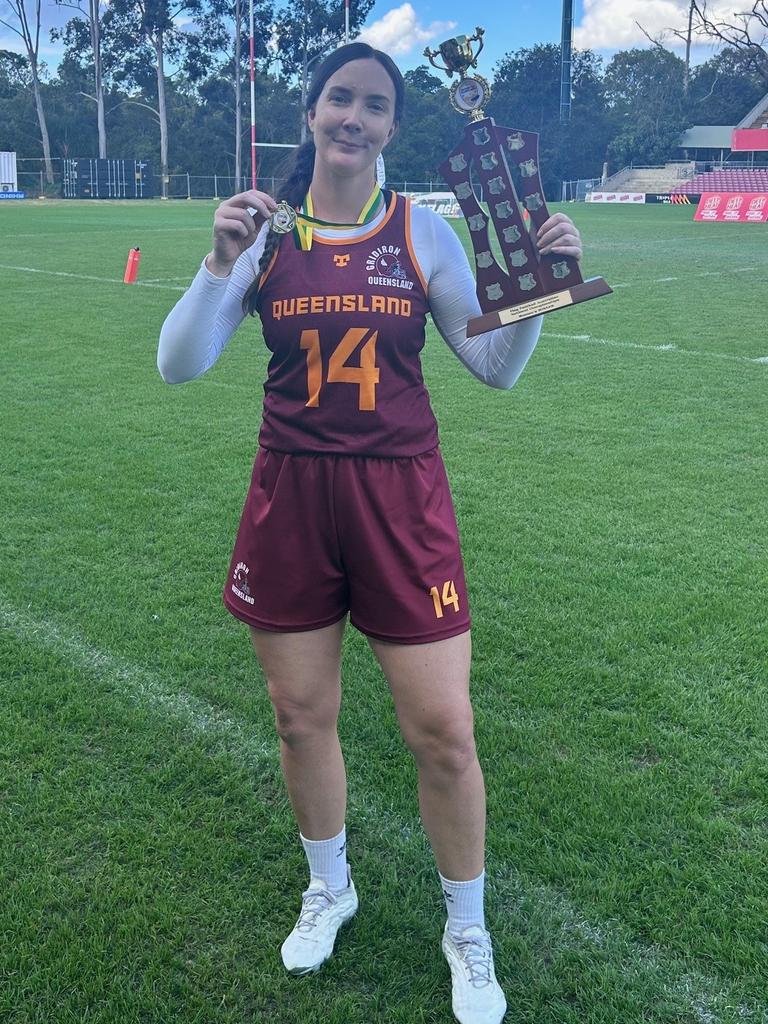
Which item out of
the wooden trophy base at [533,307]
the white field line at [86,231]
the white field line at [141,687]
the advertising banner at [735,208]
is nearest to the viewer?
the wooden trophy base at [533,307]

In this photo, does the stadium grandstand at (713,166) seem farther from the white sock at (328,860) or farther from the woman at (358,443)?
the white sock at (328,860)

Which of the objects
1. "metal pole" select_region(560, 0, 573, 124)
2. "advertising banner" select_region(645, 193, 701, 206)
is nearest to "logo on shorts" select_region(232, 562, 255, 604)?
"advertising banner" select_region(645, 193, 701, 206)

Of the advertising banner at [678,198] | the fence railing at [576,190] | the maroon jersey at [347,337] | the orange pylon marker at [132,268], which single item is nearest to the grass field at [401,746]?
the maroon jersey at [347,337]

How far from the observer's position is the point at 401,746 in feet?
10.6

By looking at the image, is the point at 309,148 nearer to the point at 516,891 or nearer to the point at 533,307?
the point at 533,307

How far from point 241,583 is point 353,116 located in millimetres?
1067

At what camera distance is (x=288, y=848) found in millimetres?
2746

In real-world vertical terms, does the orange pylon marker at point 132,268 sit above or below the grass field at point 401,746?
above

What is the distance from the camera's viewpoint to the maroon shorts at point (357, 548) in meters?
2.10

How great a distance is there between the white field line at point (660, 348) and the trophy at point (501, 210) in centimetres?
768

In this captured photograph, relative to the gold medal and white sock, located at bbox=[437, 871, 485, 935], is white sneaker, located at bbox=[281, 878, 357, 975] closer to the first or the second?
white sock, located at bbox=[437, 871, 485, 935]

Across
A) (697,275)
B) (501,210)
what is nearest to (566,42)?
(697,275)

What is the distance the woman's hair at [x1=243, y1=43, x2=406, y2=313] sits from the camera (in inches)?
83.9

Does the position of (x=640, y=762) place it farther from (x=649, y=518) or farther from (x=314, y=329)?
(x=649, y=518)
